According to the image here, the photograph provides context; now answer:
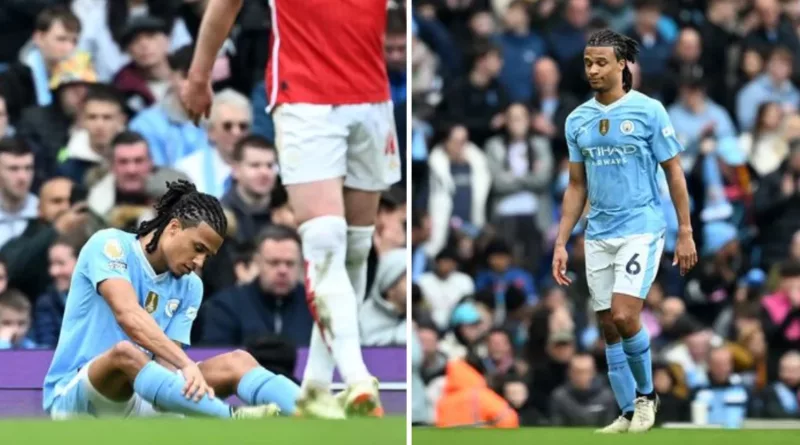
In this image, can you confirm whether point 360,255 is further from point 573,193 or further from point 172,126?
point 573,193

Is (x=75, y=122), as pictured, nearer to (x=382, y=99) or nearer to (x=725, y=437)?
(x=382, y=99)

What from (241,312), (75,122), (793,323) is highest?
(75,122)

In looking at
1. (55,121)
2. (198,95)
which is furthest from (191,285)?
(55,121)

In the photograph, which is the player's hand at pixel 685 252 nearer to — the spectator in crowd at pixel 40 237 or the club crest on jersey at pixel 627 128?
the club crest on jersey at pixel 627 128

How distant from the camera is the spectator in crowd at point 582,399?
10.1 m

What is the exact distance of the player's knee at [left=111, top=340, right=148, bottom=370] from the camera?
24.4 feet

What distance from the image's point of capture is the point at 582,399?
10.6 meters

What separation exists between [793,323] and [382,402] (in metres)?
4.84

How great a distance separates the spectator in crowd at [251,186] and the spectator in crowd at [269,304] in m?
Answer: 0.14

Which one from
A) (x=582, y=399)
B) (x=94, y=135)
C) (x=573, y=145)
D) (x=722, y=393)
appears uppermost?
(x=573, y=145)

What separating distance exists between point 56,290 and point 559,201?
4063 mm

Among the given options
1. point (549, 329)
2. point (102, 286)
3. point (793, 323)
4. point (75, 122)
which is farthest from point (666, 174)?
point (793, 323)

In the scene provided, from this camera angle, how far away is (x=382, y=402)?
27.9 ft

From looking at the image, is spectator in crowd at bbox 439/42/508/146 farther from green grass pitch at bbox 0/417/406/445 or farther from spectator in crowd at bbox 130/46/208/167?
green grass pitch at bbox 0/417/406/445
